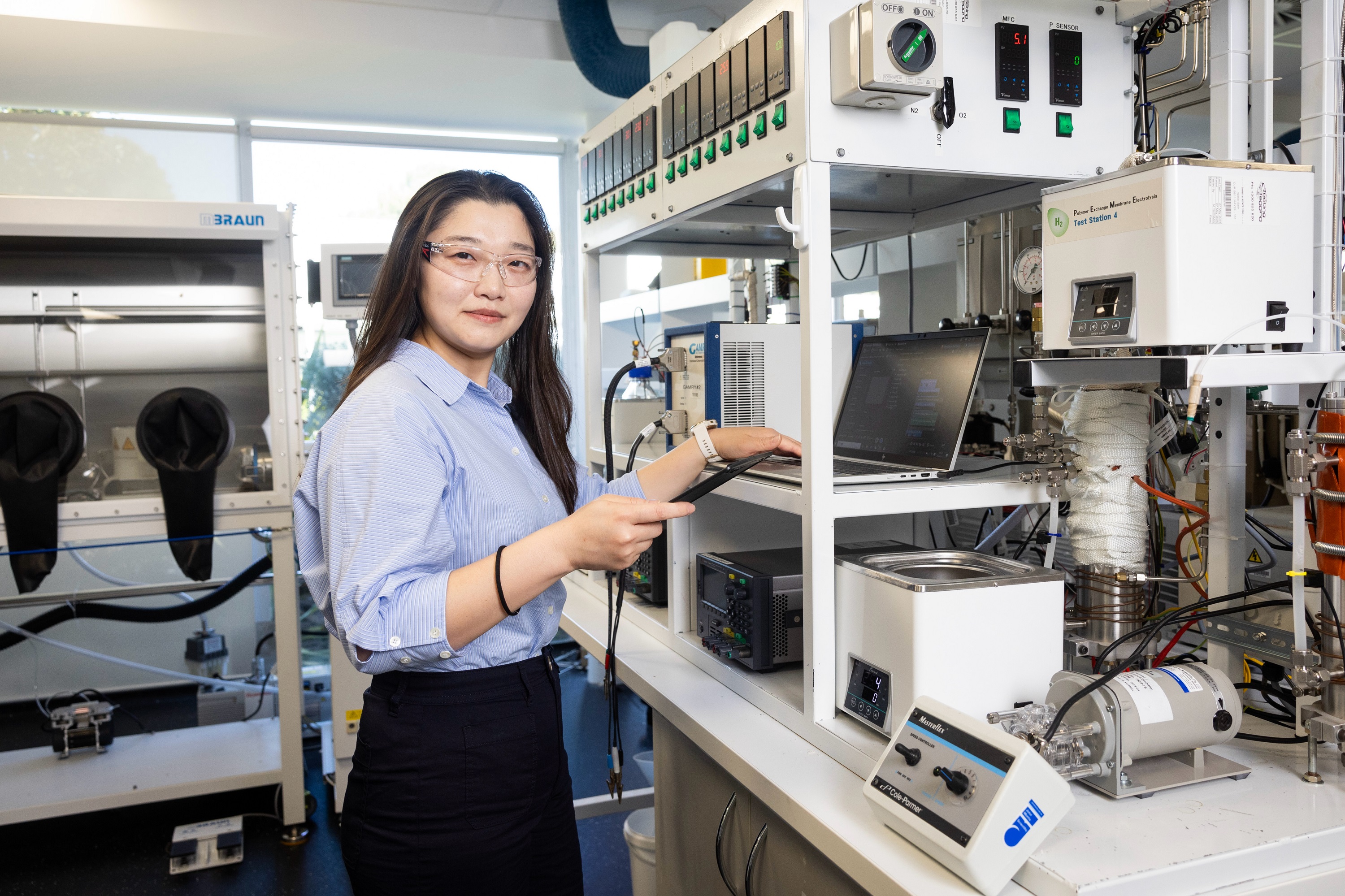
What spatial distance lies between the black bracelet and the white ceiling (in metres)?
3.54

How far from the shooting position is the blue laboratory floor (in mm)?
2537

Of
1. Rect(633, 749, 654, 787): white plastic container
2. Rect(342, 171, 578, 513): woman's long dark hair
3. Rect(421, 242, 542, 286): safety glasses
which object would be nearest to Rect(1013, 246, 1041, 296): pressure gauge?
Rect(342, 171, 578, 513): woman's long dark hair

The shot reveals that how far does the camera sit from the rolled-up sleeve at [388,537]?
1.00m

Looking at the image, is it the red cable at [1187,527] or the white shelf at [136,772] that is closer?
the red cable at [1187,527]

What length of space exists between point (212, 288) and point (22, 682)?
6.82 feet

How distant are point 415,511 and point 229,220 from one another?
217 centimetres

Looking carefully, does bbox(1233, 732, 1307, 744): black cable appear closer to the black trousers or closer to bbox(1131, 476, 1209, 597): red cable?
bbox(1131, 476, 1209, 597): red cable

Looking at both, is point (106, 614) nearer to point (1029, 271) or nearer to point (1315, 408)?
point (1029, 271)

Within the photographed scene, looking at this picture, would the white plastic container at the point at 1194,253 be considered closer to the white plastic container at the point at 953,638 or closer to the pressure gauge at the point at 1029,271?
the white plastic container at the point at 953,638

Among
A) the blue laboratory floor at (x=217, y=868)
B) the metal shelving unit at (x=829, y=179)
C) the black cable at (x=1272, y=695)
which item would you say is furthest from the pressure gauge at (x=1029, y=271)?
the blue laboratory floor at (x=217, y=868)

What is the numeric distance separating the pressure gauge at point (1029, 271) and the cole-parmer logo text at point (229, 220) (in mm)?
2255

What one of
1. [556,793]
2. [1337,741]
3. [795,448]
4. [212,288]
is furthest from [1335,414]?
[212,288]

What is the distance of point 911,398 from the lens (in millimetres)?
1675

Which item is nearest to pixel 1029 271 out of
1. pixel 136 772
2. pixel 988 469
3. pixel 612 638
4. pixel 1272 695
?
pixel 988 469
